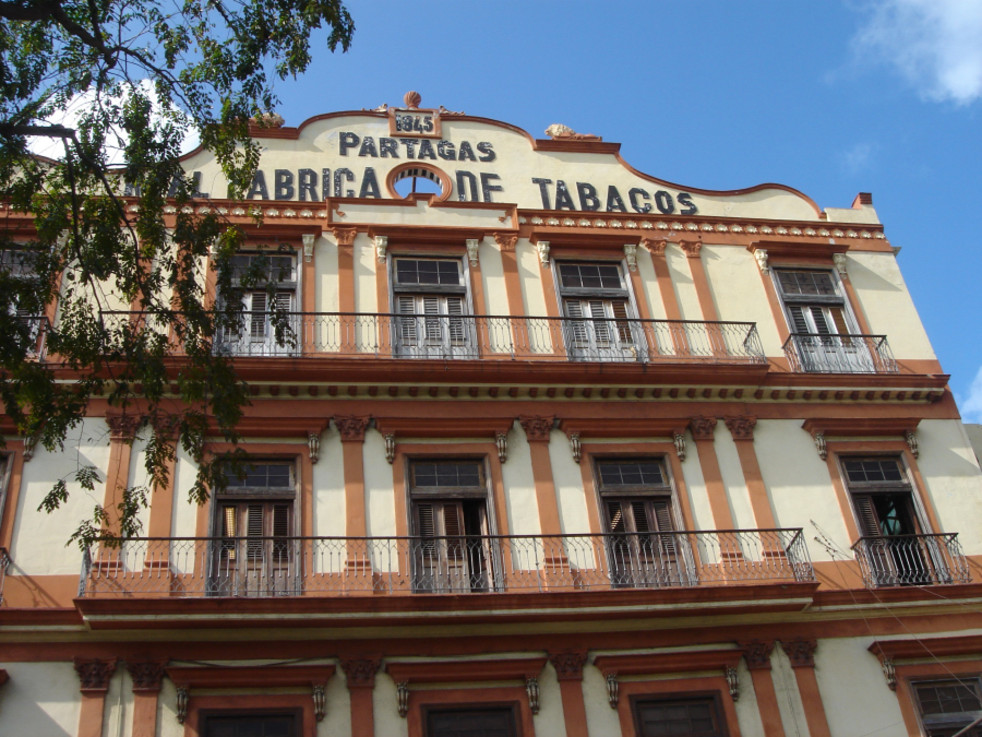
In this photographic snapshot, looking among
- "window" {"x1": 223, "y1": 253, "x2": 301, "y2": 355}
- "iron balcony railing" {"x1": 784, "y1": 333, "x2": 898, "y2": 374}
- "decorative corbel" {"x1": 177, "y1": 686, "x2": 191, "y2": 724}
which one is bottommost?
"decorative corbel" {"x1": 177, "y1": 686, "x2": 191, "y2": 724}

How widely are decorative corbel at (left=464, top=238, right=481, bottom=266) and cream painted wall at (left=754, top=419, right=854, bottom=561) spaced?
5.39 meters

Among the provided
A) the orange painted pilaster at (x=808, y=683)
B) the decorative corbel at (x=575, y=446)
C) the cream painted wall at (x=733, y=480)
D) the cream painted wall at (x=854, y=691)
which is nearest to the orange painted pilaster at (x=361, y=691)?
the decorative corbel at (x=575, y=446)

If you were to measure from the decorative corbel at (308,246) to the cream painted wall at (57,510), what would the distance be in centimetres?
426

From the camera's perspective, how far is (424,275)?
17.3 m

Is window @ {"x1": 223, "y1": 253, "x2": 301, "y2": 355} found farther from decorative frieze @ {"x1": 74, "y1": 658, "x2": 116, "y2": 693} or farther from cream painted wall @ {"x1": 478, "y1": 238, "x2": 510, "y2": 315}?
decorative frieze @ {"x1": 74, "y1": 658, "x2": 116, "y2": 693}

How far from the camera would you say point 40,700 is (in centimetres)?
1230

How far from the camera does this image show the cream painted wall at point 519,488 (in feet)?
48.0

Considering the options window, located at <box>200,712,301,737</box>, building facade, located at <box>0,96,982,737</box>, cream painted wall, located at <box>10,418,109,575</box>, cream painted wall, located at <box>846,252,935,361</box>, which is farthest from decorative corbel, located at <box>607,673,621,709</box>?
cream painted wall, located at <box>846,252,935,361</box>

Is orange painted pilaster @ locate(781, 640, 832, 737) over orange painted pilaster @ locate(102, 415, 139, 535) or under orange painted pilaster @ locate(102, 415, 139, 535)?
under

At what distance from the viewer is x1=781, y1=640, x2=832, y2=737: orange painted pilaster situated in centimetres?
1338

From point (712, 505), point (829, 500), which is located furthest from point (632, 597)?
point (829, 500)

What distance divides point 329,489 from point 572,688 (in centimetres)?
429

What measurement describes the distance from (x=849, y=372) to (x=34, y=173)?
490 inches

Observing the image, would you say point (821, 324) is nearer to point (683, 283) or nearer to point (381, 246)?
point (683, 283)
